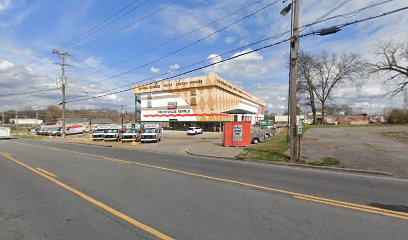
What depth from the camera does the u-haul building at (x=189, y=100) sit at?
60219 mm

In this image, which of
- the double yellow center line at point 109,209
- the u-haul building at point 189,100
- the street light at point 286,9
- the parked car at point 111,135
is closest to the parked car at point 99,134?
the parked car at point 111,135

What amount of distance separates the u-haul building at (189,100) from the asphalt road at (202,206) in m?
47.3

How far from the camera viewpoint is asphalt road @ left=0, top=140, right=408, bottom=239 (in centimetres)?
421

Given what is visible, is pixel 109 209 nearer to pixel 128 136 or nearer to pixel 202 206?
pixel 202 206

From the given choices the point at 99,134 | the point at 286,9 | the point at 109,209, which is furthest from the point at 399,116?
the point at 109,209

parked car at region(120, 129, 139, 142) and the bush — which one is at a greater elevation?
the bush

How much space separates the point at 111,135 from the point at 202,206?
29713mm

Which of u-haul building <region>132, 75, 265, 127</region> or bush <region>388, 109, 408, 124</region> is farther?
u-haul building <region>132, 75, 265, 127</region>

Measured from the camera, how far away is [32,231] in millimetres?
4367

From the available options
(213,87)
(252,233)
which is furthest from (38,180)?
(213,87)

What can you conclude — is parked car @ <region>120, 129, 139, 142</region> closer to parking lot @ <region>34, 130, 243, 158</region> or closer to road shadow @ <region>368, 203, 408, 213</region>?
parking lot @ <region>34, 130, 243, 158</region>

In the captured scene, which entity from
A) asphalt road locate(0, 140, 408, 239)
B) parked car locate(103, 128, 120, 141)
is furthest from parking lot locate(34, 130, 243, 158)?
asphalt road locate(0, 140, 408, 239)

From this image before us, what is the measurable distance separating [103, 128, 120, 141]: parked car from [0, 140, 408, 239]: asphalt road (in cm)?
2355

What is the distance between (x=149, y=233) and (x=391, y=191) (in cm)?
681
